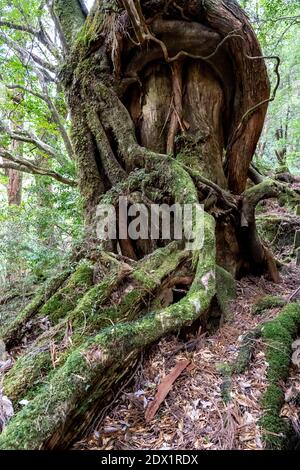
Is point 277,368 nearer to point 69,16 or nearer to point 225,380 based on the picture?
point 225,380

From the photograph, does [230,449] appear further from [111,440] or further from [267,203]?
[267,203]

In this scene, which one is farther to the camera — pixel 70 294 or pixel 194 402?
pixel 70 294

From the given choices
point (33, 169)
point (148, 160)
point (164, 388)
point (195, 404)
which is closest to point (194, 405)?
point (195, 404)

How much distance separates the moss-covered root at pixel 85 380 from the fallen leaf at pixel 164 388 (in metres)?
0.26

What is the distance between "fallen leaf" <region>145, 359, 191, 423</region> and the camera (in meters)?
1.92

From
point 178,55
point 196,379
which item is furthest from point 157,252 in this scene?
point 178,55

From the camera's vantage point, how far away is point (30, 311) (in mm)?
2598

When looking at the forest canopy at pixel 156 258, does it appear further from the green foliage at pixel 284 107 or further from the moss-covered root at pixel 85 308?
the green foliage at pixel 284 107

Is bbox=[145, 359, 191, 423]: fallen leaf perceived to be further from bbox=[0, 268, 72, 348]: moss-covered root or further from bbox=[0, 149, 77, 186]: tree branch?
bbox=[0, 149, 77, 186]: tree branch

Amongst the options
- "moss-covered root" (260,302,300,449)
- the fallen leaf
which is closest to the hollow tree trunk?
the fallen leaf

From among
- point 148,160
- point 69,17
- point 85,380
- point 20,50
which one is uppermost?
point 20,50

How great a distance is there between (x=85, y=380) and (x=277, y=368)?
1.36 m

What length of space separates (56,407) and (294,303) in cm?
229

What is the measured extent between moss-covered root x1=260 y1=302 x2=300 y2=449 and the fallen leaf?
0.58 m
